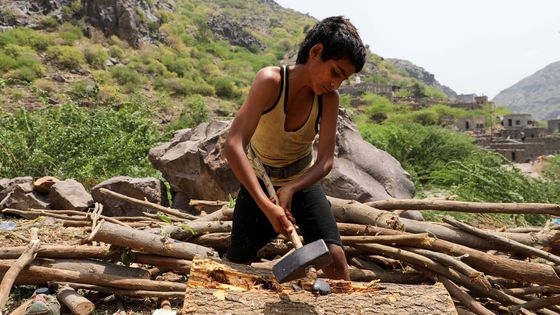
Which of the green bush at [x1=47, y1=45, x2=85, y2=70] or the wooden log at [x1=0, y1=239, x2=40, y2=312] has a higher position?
the green bush at [x1=47, y1=45, x2=85, y2=70]

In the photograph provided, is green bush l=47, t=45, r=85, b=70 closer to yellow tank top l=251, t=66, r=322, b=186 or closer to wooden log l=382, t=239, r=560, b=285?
yellow tank top l=251, t=66, r=322, b=186

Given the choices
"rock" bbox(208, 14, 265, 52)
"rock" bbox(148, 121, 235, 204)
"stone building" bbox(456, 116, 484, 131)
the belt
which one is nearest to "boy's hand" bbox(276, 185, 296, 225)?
the belt

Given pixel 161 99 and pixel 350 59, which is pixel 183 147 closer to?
pixel 350 59

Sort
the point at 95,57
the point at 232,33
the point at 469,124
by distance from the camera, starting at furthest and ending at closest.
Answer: the point at 232,33 < the point at 469,124 < the point at 95,57

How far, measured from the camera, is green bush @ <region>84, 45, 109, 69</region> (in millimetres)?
26841

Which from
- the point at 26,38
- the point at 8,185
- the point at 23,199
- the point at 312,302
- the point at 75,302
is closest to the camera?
the point at 312,302

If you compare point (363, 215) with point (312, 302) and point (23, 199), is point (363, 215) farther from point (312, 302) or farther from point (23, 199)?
point (23, 199)

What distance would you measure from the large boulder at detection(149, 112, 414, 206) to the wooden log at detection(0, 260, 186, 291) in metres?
2.52

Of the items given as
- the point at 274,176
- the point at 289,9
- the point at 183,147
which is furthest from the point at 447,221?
the point at 289,9

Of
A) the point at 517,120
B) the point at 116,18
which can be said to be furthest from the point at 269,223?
the point at 517,120

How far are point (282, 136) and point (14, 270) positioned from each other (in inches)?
66.8

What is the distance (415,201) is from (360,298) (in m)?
1.43

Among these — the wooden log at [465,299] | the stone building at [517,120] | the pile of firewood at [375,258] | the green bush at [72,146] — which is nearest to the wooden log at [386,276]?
the pile of firewood at [375,258]

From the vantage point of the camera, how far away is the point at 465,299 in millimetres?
2570
